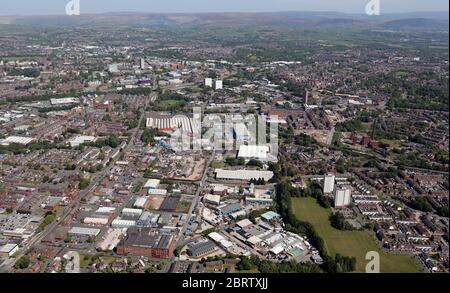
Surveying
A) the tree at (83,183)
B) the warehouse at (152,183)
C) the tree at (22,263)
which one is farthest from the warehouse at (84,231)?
the warehouse at (152,183)

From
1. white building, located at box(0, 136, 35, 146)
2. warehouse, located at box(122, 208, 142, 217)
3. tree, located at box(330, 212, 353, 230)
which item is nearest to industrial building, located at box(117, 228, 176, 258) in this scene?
warehouse, located at box(122, 208, 142, 217)

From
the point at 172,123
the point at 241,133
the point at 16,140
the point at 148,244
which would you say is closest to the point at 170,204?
the point at 148,244

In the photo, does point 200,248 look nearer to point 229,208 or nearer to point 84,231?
point 229,208

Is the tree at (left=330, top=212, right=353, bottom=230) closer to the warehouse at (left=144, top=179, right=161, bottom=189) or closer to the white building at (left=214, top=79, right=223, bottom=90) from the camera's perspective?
the warehouse at (left=144, top=179, right=161, bottom=189)

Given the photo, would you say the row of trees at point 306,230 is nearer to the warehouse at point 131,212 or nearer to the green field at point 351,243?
the green field at point 351,243

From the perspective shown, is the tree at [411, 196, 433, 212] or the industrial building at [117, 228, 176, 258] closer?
the industrial building at [117, 228, 176, 258]

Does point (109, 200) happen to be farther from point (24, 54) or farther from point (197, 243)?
point (24, 54)

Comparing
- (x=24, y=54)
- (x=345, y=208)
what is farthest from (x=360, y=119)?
(x=24, y=54)
